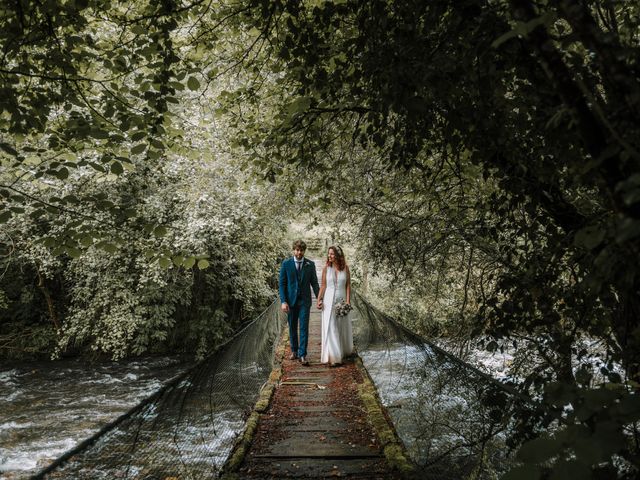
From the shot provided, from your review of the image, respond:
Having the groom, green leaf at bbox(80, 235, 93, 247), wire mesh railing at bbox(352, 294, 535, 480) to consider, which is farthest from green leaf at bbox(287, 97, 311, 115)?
the groom

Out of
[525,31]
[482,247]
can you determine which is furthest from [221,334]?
[525,31]

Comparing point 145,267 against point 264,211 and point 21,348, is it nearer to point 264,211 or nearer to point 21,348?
point 264,211

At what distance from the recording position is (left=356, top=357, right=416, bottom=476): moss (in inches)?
90.5

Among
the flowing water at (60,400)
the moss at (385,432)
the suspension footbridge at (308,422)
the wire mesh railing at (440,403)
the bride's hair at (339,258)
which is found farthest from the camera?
the flowing water at (60,400)

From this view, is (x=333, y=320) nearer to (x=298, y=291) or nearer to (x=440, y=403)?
(x=298, y=291)

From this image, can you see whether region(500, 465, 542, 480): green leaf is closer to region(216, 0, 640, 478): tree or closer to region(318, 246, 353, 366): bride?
region(216, 0, 640, 478): tree

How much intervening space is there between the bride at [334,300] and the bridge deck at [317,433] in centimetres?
33

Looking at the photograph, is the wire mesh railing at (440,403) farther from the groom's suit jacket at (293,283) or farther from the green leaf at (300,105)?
the green leaf at (300,105)

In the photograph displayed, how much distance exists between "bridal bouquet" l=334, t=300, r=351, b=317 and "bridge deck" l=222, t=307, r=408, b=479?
599 mm

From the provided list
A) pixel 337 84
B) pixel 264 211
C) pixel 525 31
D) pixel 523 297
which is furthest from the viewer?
pixel 264 211

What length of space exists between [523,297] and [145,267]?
6.32 meters

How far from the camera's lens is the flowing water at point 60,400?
5.16 metres

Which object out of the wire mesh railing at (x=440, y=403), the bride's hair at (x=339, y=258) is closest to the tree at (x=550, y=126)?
the wire mesh railing at (x=440, y=403)

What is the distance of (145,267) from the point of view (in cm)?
694
